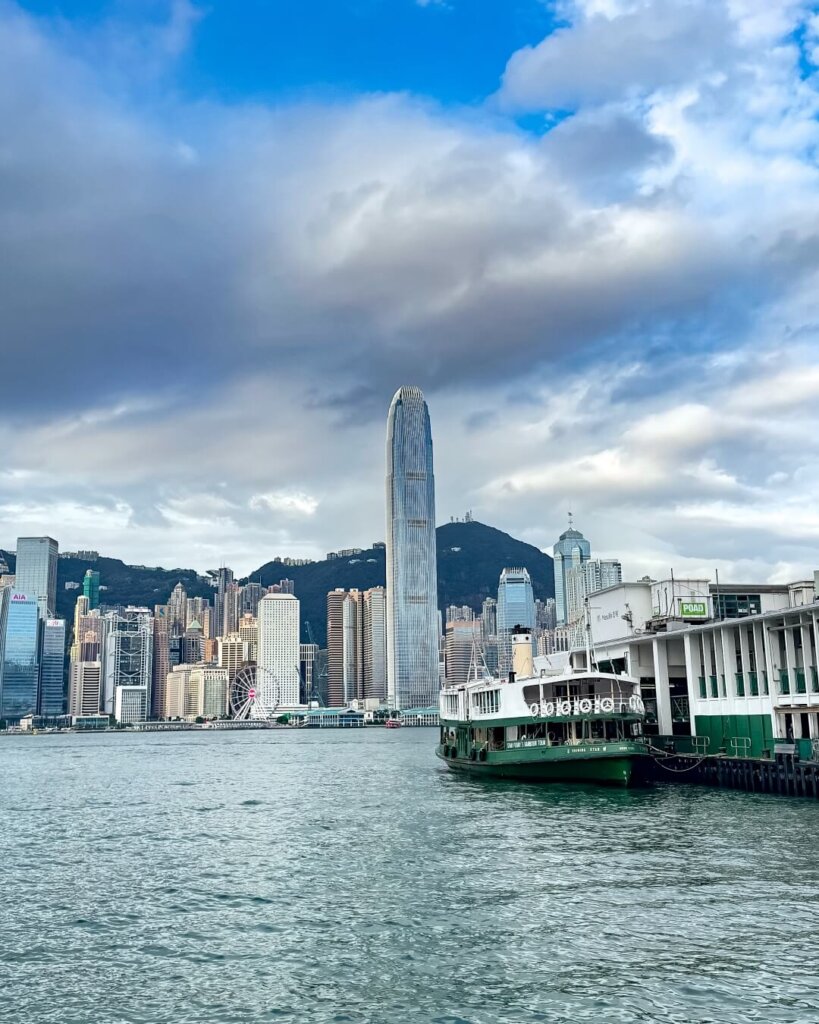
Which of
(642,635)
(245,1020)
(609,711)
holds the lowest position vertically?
(245,1020)

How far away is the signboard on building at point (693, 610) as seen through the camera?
7375 cm

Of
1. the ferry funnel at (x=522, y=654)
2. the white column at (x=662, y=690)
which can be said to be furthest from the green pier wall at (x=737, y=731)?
the ferry funnel at (x=522, y=654)

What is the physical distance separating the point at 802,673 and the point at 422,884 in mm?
31449

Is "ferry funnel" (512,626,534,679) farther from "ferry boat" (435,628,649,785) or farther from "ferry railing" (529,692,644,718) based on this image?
"ferry railing" (529,692,644,718)

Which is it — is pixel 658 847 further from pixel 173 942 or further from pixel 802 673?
pixel 802 673

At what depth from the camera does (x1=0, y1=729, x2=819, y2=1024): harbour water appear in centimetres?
2014

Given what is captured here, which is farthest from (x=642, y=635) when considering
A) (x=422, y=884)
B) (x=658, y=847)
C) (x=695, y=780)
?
(x=422, y=884)

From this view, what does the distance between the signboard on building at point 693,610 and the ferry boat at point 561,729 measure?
1236 centimetres

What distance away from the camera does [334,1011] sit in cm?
1984

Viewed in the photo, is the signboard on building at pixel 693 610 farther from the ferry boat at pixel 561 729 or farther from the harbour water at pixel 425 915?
the harbour water at pixel 425 915

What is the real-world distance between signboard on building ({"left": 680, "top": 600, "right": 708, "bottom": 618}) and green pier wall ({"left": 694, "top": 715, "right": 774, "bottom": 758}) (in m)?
10.9

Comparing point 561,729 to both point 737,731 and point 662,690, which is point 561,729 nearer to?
point 662,690

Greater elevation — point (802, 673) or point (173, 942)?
point (802, 673)

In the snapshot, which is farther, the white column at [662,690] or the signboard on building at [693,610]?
the signboard on building at [693,610]
